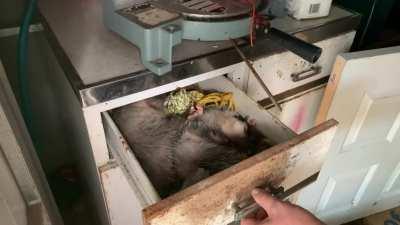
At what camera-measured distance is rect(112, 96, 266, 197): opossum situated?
61 cm

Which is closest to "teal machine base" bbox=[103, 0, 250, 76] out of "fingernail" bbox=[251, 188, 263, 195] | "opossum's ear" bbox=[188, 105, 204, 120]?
"opossum's ear" bbox=[188, 105, 204, 120]

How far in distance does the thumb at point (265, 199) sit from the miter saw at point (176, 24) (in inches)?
10.6

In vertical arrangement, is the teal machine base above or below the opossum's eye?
above

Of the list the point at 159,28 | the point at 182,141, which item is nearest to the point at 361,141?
the point at 182,141

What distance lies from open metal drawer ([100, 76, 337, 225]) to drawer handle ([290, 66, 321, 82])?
0.24 m

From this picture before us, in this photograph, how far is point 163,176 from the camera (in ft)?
1.98

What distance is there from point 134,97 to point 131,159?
0.13 meters

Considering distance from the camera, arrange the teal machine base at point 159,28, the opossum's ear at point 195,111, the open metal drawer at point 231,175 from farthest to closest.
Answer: the opossum's ear at point 195,111, the teal machine base at point 159,28, the open metal drawer at point 231,175

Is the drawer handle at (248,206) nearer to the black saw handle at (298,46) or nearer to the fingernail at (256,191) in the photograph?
the fingernail at (256,191)

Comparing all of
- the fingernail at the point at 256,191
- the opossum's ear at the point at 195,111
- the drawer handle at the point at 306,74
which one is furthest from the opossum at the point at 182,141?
the drawer handle at the point at 306,74

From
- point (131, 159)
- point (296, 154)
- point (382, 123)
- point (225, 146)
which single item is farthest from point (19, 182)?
point (382, 123)

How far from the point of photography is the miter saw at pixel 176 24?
24.0 inches

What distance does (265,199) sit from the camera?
19.2 inches

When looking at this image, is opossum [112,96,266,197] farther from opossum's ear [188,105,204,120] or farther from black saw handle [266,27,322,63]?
black saw handle [266,27,322,63]
